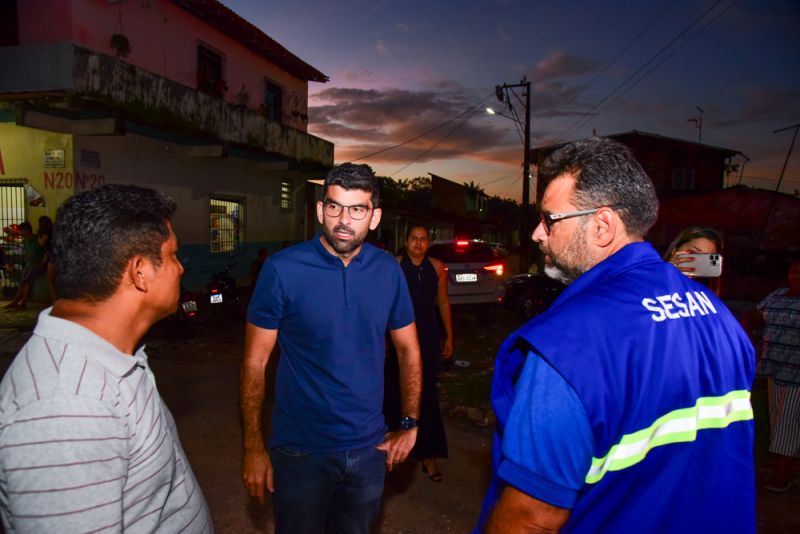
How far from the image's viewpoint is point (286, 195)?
19.0 metres

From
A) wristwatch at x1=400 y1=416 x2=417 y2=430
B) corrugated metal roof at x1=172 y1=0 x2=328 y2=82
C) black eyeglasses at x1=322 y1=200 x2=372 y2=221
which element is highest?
corrugated metal roof at x1=172 y1=0 x2=328 y2=82

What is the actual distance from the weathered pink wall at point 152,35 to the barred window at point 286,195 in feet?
9.81

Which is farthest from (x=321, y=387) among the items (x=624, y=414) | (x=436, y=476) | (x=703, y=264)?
(x=703, y=264)

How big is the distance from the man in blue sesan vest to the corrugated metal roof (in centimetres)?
1519

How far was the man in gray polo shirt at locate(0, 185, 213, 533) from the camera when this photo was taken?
112cm

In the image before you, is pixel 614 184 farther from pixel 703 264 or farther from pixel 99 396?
pixel 703 264

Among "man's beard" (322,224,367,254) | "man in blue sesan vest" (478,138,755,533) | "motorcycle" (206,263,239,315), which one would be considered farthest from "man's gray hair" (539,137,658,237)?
"motorcycle" (206,263,239,315)

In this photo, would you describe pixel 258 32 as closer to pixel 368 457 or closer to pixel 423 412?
pixel 423 412

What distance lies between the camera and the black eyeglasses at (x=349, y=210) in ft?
8.62

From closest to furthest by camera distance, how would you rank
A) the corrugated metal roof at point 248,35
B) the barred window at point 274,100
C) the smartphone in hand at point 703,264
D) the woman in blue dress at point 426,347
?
the smartphone in hand at point 703,264 < the woman in blue dress at point 426,347 < the corrugated metal roof at point 248,35 < the barred window at point 274,100

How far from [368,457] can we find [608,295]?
1618mm

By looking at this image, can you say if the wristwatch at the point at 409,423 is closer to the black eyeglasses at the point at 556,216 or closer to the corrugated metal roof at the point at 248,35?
the black eyeglasses at the point at 556,216

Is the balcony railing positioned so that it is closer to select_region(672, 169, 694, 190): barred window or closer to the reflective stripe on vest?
the reflective stripe on vest

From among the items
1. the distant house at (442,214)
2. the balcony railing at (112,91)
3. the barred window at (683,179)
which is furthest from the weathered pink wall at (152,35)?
the barred window at (683,179)
